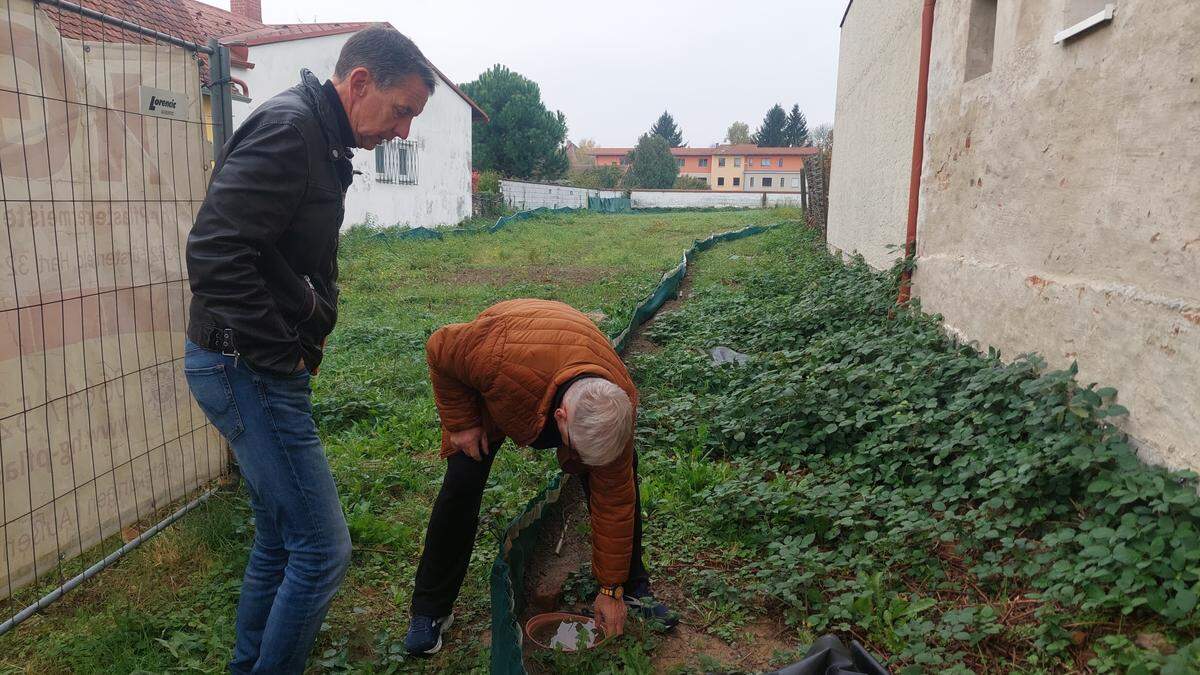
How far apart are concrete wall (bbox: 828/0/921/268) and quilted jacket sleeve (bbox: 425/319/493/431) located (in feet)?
15.9

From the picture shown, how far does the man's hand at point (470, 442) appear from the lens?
253 centimetres

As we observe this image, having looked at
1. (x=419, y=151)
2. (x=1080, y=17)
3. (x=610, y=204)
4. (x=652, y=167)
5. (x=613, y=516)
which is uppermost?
(x=652, y=167)

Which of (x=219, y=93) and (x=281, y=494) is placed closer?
(x=281, y=494)

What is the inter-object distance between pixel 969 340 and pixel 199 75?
4.20m

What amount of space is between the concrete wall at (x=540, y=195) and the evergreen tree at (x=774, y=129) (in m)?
45.8

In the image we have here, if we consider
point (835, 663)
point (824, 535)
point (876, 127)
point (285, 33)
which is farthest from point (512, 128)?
point (835, 663)

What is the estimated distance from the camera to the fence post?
3332mm

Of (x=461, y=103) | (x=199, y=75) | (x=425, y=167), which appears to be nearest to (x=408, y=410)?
(x=199, y=75)

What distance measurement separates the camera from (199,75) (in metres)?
3.37

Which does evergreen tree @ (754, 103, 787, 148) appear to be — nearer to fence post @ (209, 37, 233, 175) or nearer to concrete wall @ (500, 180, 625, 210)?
concrete wall @ (500, 180, 625, 210)

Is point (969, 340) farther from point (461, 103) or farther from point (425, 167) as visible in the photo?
point (461, 103)

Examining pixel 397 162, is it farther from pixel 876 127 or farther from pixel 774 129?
pixel 774 129

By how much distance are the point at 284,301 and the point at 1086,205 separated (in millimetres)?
3187

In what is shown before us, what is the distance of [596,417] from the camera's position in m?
2.09
